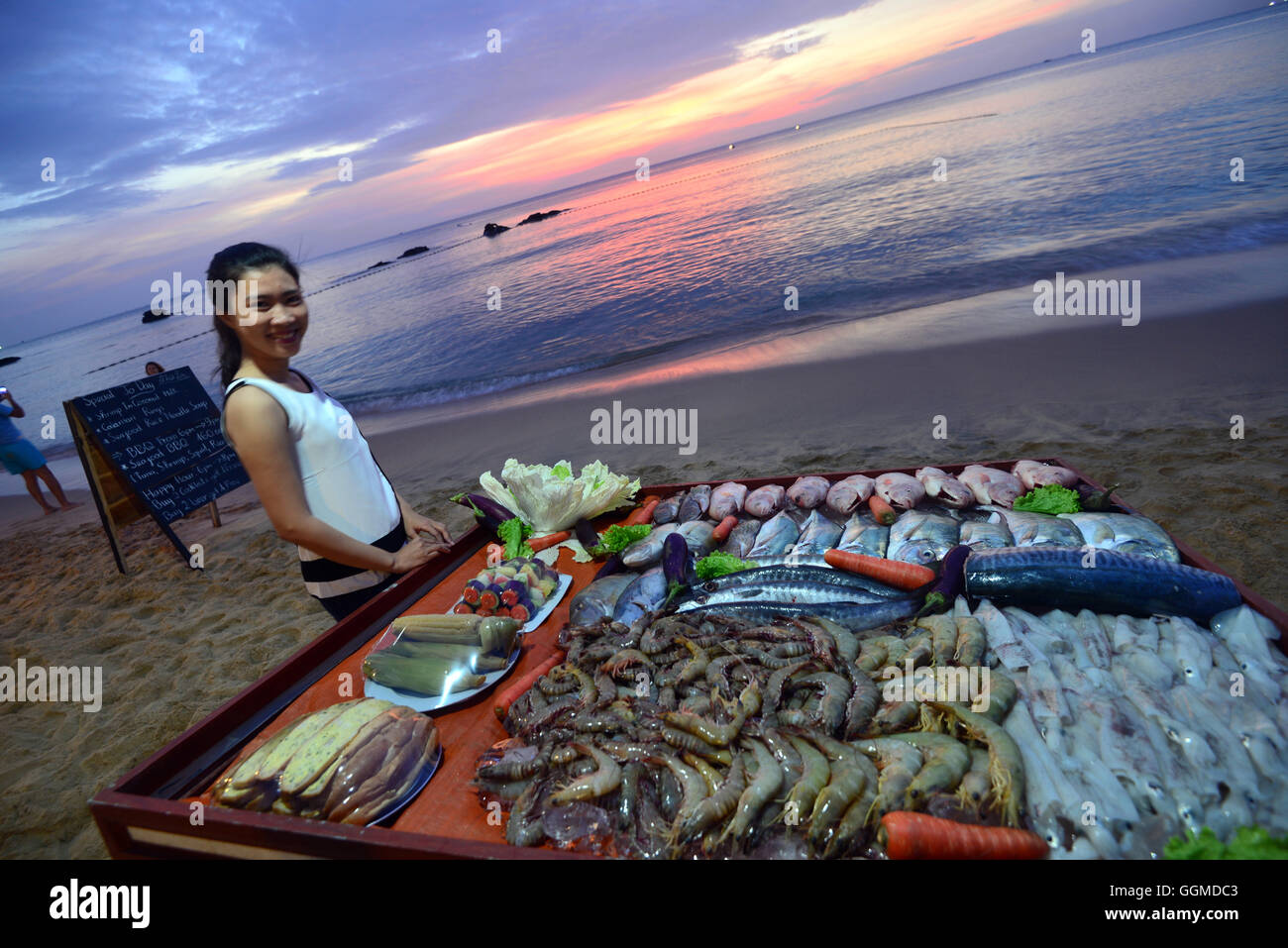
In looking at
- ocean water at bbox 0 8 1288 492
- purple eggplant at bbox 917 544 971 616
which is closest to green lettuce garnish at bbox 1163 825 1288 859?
purple eggplant at bbox 917 544 971 616

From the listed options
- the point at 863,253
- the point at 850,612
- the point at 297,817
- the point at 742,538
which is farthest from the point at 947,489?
the point at 863,253

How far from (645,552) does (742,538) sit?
1.79 ft

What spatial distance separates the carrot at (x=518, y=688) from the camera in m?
2.26

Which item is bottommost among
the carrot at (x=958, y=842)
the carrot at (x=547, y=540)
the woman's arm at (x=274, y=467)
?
the carrot at (x=958, y=842)

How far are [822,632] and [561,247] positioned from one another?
35634 mm

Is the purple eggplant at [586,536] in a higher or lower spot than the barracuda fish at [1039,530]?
lower

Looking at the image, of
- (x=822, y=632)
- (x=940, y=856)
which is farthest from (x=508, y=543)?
(x=940, y=856)

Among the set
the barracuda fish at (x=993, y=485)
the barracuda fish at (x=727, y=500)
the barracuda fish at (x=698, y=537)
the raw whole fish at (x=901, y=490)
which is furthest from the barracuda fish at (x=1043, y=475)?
the barracuda fish at (x=698, y=537)

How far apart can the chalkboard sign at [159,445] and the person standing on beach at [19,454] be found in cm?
339

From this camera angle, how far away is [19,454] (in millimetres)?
10180

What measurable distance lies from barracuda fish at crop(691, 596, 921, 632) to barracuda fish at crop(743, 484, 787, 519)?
1.03 meters

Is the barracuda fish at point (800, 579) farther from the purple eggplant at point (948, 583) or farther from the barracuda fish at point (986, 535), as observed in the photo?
the barracuda fish at point (986, 535)

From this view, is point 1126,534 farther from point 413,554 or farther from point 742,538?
point 413,554
